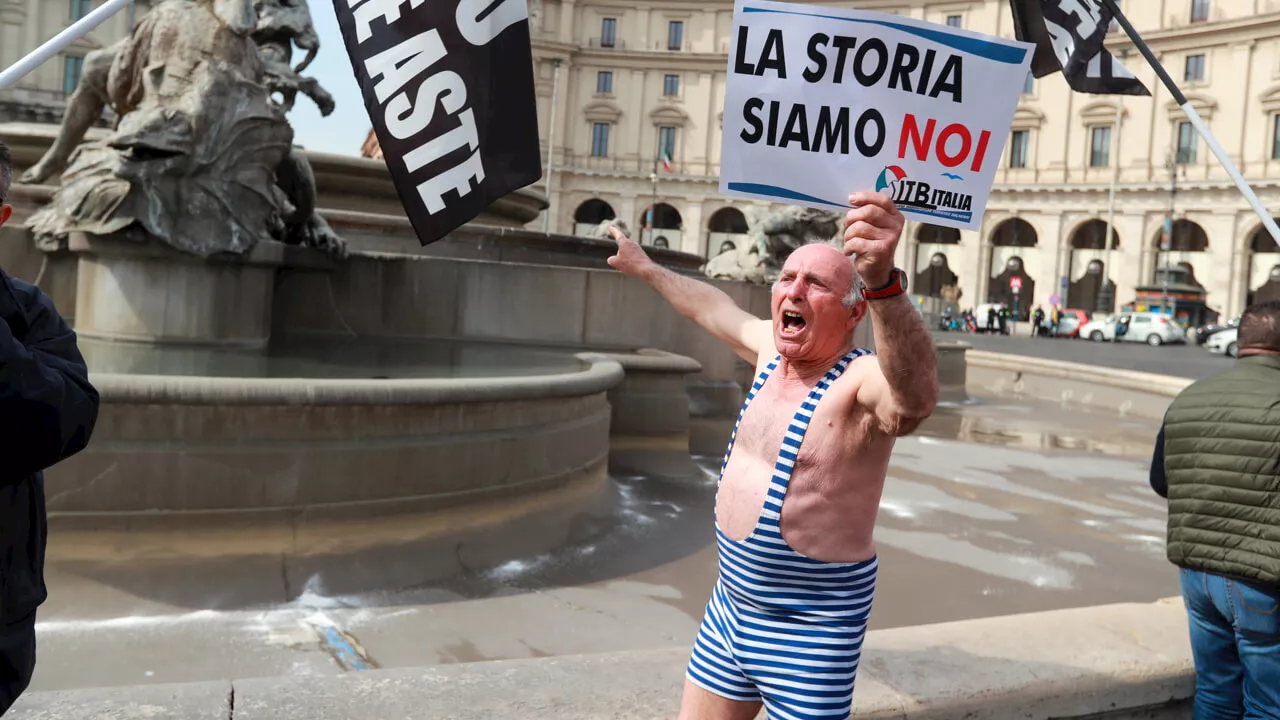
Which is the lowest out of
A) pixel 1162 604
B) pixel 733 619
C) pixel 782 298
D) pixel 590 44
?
pixel 1162 604

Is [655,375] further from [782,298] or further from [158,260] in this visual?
[782,298]

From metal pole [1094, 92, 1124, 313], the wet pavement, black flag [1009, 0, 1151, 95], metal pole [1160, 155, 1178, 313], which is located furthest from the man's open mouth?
metal pole [1094, 92, 1124, 313]

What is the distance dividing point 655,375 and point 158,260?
3633mm

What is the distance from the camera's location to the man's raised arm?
9.48 feet

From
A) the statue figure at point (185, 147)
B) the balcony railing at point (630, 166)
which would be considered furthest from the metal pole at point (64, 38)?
the balcony railing at point (630, 166)

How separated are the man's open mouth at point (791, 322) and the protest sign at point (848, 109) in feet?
1.92

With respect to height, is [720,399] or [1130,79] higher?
[1130,79]

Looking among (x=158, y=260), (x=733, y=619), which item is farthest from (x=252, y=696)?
(x=158, y=260)

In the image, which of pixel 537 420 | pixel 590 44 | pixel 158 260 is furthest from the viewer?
pixel 590 44

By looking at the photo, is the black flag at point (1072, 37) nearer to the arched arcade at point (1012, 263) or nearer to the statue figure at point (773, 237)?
the statue figure at point (773, 237)

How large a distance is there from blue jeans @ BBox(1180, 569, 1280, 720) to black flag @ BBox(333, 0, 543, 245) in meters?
2.37

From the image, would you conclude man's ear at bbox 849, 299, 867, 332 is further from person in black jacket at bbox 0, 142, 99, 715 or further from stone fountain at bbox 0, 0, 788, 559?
stone fountain at bbox 0, 0, 788, 559

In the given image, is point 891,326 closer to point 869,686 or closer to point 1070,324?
point 869,686

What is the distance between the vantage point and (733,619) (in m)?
2.47
